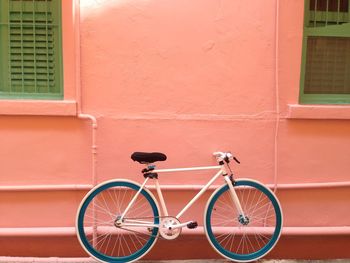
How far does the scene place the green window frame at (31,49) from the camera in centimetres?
442

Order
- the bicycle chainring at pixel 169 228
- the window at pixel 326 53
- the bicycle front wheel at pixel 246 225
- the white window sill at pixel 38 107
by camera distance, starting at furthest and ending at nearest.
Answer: the window at pixel 326 53 → the bicycle front wheel at pixel 246 225 → the white window sill at pixel 38 107 → the bicycle chainring at pixel 169 228

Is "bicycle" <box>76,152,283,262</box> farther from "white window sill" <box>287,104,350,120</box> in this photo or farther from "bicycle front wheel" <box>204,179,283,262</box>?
"white window sill" <box>287,104,350,120</box>

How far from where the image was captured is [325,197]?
190 inches

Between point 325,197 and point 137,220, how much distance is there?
218 cm

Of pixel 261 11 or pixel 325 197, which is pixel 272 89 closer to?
pixel 261 11

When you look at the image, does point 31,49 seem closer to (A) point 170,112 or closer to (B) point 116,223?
(A) point 170,112

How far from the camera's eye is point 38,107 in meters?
4.36

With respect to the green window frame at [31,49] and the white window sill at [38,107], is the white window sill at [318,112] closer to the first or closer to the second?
the white window sill at [38,107]

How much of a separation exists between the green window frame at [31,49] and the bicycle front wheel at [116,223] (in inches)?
46.4

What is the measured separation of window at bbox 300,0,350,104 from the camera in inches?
186

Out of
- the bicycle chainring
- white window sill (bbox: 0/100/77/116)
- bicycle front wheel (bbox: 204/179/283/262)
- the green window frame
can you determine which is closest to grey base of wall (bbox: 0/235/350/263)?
bicycle front wheel (bbox: 204/179/283/262)

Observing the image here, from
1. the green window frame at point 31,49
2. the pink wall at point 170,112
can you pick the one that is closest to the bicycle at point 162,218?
the pink wall at point 170,112

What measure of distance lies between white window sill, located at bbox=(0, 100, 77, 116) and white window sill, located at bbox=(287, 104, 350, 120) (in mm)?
2346

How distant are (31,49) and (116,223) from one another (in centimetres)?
204
